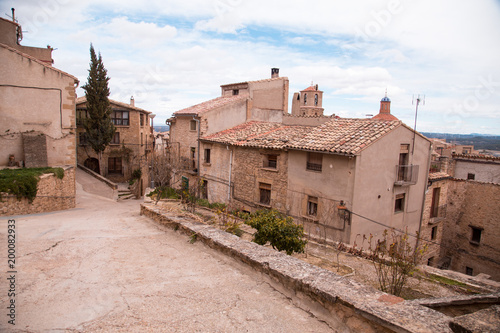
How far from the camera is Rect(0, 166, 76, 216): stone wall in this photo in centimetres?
1250

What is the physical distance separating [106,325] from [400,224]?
1510 centimetres

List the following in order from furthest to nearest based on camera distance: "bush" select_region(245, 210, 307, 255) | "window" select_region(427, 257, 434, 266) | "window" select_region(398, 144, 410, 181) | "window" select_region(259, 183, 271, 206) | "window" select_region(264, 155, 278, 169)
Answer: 1. "window" select_region(427, 257, 434, 266)
2. "window" select_region(259, 183, 271, 206)
3. "window" select_region(264, 155, 278, 169)
4. "window" select_region(398, 144, 410, 181)
5. "bush" select_region(245, 210, 307, 255)

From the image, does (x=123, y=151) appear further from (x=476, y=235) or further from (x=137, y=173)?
(x=476, y=235)

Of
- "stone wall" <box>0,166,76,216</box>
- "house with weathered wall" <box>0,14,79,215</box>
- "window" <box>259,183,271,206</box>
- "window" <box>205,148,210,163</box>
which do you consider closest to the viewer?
"stone wall" <box>0,166,76,216</box>

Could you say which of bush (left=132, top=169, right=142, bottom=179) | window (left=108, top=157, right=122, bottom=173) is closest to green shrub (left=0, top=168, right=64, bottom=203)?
bush (left=132, top=169, right=142, bottom=179)

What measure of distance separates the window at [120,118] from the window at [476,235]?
28766mm

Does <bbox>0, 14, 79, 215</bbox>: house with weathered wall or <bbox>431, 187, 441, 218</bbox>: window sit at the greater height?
<bbox>0, 14, 79, 215</bbox>: house with weathered wall

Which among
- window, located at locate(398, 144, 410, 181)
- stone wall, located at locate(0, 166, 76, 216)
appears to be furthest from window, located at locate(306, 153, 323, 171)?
stone wall, located at locate(0, 166, 76, 216)

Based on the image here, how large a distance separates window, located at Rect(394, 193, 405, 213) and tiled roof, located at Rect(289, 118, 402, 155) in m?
3.52

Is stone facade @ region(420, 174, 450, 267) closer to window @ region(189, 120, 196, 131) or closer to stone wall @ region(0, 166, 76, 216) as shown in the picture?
window @ region(189, 120, 196, 131)

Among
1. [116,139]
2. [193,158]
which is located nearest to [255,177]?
[193,158]

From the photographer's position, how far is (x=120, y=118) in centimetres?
3091

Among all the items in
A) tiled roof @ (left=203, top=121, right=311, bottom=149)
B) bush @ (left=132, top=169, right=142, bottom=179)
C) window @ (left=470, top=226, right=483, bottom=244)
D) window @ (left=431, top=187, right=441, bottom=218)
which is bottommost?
window @ (left=470, top=226, right=483, bottom=244)

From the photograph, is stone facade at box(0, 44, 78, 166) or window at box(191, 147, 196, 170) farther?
window at box(191, 147, 196, 170)
